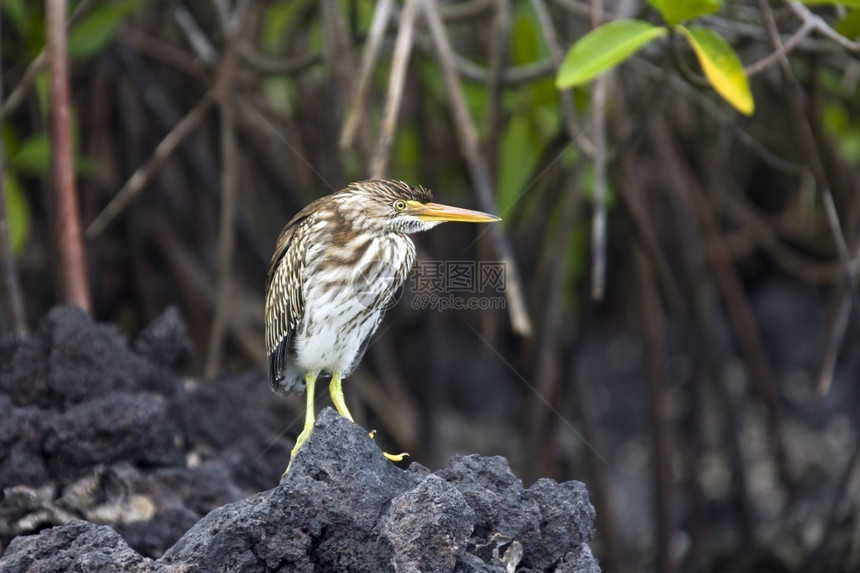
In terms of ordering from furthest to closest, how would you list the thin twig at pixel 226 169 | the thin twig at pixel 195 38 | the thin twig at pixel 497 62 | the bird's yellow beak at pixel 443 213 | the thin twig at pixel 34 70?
the thin twig at pixel 195 38
the thin twig at pixel 226 169
the thin twig at pixel 497 62
the thin twig at pixel 34 70
the bird's yellow beak at pixel 443 213

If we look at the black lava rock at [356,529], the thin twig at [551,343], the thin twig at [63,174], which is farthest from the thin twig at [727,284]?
the black lava rock at [356,529]

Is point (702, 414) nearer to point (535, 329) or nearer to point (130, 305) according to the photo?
point (535, 329)

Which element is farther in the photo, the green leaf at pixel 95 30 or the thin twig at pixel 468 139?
the green leaf at pixel 95 30

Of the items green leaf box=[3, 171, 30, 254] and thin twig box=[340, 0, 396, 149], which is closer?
thin twig box=[340, 0, 396, 149]

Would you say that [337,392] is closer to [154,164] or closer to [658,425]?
[154,164]

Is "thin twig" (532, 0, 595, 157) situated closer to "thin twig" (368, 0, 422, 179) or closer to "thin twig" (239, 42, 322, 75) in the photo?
"thin twig" (368, 0, 422, 179)

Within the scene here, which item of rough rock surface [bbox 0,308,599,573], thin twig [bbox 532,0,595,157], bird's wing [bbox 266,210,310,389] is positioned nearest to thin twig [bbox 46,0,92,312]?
rough rock surface [bbox 0,308,599,573]

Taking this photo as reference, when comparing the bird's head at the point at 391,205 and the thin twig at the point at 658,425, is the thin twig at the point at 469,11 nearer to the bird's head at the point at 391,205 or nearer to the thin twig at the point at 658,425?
the thin twig at the point at 658,425

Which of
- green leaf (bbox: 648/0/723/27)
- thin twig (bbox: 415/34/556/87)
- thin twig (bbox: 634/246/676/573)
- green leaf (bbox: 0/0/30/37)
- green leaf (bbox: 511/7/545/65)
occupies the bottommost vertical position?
thin twig (bbox: 634/246/676/573)

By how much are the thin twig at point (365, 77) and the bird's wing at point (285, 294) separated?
443 mm

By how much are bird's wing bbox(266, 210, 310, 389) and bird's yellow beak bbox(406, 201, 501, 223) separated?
1.09 ft

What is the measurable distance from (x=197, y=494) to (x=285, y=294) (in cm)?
66

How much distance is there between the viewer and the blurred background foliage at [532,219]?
441cm

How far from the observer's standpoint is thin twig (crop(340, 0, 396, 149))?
10.6ft
